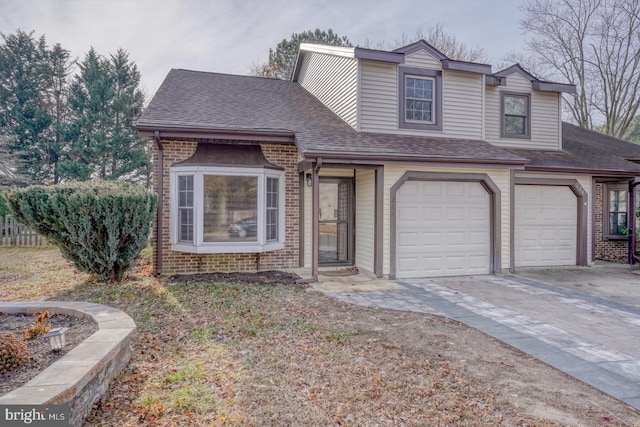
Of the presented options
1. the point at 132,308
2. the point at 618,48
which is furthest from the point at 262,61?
the point at 132,308

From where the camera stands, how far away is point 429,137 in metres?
9.04

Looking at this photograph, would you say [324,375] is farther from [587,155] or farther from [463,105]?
[587,155]

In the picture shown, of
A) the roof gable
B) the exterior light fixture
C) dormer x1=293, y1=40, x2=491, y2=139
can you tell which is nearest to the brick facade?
dormer x1=293, y1=40, x2=491, y2=139

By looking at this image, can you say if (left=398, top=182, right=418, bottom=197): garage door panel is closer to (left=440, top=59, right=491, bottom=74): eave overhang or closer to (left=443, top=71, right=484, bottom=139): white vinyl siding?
(left=443, top=71, right=484, bottom=139): white vinyl siding

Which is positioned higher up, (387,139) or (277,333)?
(387,139)

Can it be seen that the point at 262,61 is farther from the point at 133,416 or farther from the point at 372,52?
the point at 133,416

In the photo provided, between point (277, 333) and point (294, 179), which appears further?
point (294, 179)

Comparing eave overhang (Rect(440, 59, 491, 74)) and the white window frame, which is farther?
eave overhang (Rect(440, 59, 491, 74))

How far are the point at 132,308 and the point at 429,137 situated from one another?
7.21 metres

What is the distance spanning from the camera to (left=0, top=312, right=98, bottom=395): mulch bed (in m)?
2.74

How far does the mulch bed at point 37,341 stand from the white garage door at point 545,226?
922 cm

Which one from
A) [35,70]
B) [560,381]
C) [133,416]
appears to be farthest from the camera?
[35,70]

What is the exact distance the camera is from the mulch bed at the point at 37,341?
2.74 m

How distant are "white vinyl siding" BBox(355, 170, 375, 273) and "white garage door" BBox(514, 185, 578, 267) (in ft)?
12.8
